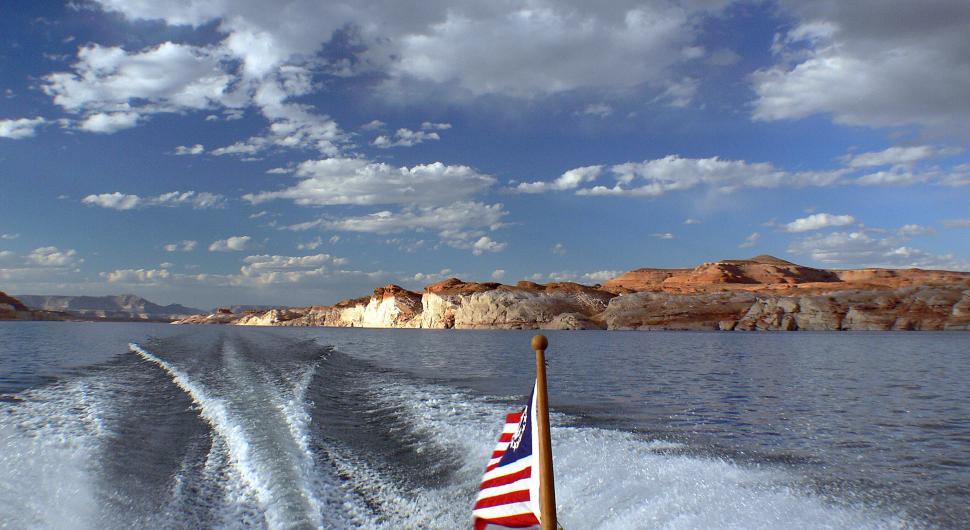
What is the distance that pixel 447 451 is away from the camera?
10.9 metres

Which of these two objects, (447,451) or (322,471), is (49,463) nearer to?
(322,471)

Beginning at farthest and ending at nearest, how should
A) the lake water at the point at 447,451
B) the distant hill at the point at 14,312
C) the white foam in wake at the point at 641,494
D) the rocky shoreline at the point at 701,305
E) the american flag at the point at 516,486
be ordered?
1. the distant hill at the point at 14,312
2. the rocky shoreline at the point at 701,305
3. the lake water at the point at 447,451
4. the white foam in wake at the point at 641,494
5. the american flag at the point at 516,486

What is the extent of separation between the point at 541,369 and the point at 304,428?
10.4m

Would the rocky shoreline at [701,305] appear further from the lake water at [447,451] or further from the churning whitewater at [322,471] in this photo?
the churning whitewater at [322,471]

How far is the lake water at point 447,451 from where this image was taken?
736 cm

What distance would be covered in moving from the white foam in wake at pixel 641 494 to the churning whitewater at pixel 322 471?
0.03 metres

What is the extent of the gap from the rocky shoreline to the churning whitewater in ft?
291

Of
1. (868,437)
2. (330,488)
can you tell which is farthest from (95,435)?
(868,437)

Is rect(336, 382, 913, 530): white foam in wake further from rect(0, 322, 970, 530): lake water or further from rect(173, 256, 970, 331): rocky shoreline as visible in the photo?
rect(173, 256, 970, 331): rocky shoreline

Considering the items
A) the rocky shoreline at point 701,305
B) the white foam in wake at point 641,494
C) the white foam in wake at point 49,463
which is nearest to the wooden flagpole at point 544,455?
the white foam in wake at point 641,494

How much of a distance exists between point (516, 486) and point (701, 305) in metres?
101

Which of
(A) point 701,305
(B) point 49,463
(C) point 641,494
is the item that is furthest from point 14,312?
(C) point 641,494

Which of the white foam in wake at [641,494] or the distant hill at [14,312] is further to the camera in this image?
the distant hill at [14,312]

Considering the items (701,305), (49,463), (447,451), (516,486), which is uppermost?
(701,305)
